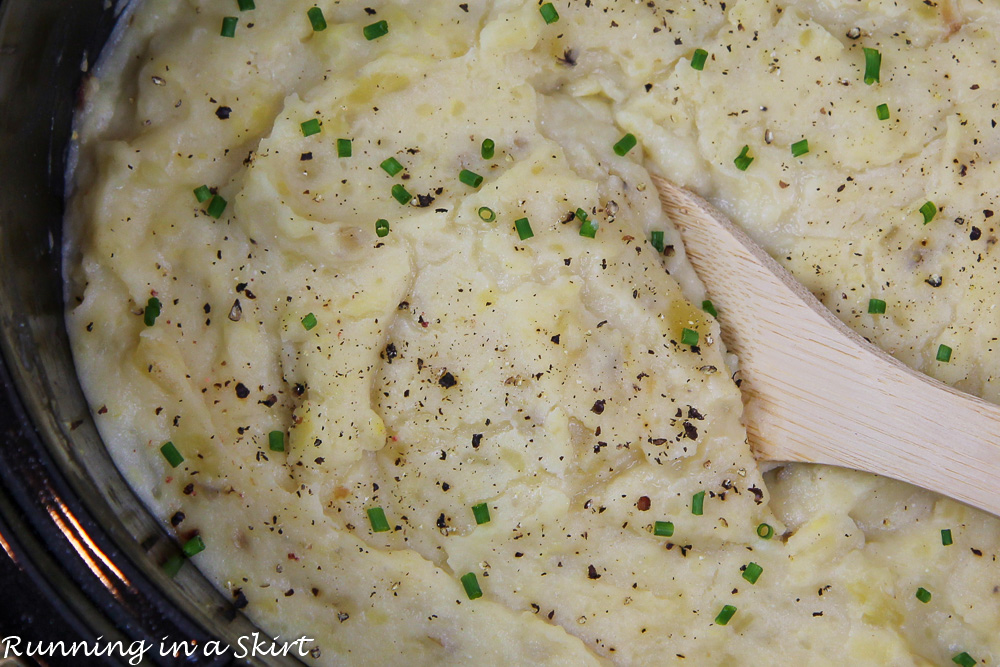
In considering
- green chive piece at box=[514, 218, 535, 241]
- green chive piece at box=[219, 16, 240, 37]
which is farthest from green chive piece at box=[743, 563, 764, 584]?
green chive piece at box=[219, 16, 240, 37]

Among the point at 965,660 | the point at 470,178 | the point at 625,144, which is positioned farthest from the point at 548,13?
the point at 965,660

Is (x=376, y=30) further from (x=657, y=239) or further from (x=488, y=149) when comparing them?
(x=657, y=239)

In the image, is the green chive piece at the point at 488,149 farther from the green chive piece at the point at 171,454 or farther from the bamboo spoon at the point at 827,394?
the green chive piece at the point at 171,454

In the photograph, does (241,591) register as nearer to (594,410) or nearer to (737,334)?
(594,410)

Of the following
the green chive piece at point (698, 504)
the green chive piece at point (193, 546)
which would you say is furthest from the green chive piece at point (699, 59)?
the green chive piece at point (193, 546)

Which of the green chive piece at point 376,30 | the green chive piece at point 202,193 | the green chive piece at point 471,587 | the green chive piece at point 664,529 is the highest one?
the green chive piece at point 376,30

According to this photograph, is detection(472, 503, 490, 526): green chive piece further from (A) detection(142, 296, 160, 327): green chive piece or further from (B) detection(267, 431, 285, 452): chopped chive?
(A) detection(142, 296, 160, 327): green chive piece
